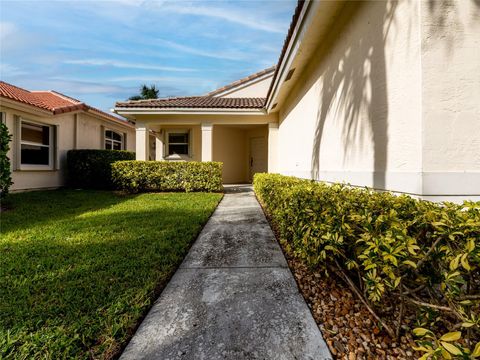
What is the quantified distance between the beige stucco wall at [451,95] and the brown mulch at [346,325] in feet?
4.35

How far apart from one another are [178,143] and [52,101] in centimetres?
666

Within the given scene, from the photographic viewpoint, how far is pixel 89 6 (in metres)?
7.25

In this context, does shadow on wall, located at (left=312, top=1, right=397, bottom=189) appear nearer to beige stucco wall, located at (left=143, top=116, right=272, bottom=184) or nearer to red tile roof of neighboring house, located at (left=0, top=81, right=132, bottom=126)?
beige stucco wall, located at (left=143, top=116, right=272, bottom=184)

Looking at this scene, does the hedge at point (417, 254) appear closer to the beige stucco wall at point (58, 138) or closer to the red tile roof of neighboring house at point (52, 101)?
the beige stucco wall at point (58, 138)

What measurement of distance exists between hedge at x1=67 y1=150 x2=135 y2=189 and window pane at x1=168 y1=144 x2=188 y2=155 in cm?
312

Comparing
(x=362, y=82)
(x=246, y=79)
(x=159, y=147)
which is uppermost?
(x=246, y=79)

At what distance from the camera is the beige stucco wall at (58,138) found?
9.03 metres

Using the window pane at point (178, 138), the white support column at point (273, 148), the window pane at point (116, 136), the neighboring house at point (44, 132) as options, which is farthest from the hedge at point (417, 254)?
the window pane at point (116, 136)

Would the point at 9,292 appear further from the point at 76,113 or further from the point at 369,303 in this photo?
the point at 76,113

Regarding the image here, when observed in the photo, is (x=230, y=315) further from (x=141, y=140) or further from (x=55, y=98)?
(x=55, y=98)

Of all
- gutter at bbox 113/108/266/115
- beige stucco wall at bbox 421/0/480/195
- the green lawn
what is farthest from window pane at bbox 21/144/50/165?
beige stucco wall at bbox 421/0/480/195

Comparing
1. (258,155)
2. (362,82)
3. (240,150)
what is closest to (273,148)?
(258,155)

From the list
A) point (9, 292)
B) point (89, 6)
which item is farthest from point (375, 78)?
point (89, 6)

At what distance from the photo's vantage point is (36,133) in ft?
34.0
